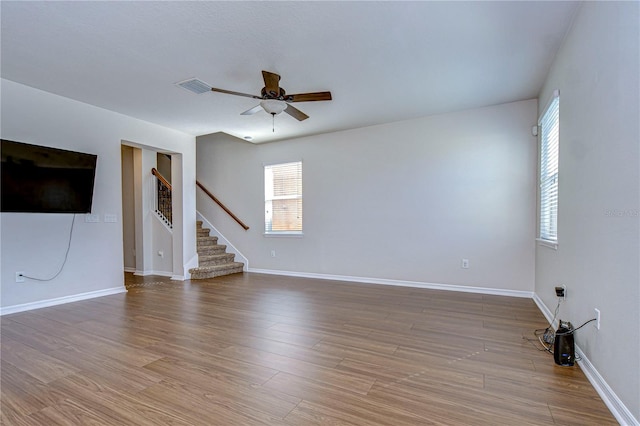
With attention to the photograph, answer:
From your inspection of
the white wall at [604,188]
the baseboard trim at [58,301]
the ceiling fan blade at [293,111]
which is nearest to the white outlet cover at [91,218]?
the baseboard trim at [58,301]

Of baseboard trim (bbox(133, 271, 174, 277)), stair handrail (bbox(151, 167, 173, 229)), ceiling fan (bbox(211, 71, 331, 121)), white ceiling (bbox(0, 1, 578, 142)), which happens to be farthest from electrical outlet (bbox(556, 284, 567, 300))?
stair handrail (bbox(151, 167, 173, 229))

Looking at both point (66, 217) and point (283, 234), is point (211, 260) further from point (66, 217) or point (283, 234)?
point (66, 217)

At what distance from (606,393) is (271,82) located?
10.7ft

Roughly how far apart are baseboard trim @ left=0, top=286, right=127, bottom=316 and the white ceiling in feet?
8.40

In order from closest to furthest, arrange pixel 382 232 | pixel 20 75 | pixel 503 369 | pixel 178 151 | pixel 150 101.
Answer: pixel 503 369 < pixel 20 75 < pixel 150 101 < pixel 382 232 < pixel 178 151

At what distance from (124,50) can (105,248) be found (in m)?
2.79

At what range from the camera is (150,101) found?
398 cm

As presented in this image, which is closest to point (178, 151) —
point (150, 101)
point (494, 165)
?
point (150, 101)

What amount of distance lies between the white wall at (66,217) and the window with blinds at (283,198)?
6.86 ft

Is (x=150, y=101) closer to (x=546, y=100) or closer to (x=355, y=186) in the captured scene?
(x=355, y=186)

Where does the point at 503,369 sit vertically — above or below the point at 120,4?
below

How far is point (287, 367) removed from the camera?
7.01ft

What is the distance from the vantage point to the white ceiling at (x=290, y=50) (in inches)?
89.7

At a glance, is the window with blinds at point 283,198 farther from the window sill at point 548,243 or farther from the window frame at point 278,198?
the window sill at point 548,243
